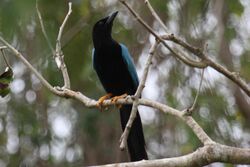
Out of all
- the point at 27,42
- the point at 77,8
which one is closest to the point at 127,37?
the point at 77,8

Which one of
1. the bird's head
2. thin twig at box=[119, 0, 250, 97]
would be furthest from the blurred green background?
thin twig at box=[119, 0, 250, 97]

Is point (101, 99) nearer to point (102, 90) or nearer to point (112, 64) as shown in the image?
point (112, 64)

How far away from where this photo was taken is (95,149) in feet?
26.1

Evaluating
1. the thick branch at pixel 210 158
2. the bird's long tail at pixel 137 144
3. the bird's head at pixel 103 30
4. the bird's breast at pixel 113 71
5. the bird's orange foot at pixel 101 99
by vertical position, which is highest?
the bird's head at pixel 103 30

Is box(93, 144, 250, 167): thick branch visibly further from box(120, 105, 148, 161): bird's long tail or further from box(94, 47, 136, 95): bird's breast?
box(94, 47, 136, 95): bird's breast

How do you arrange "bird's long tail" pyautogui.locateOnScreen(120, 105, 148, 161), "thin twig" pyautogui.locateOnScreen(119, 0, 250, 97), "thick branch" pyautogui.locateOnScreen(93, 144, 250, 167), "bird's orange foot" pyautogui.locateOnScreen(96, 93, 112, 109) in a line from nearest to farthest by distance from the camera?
"thick branch" pyautogui.locateOnScreen(93, 144, 250, 167) < "thin twig" pyautogui.locateOnScreen(119, 0, 250, 97) < "bird's orange foot" pyautogui.locateOnScreen(96, 93, 112, 109) < "bird's long tail" pyautogui.locateOnScreen(120, 105, 148, 161)

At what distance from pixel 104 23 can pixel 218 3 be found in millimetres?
1134

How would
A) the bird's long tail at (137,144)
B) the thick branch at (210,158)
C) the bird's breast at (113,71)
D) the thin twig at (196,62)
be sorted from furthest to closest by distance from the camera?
the bird's breast at (113,71), the bird's long tail at (137,144), the thin twig at (196,62), the thick branch at (210,158)

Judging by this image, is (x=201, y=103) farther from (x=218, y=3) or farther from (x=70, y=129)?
(x=70, y=129)

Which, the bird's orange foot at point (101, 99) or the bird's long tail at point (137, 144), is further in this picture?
the bird's long tail at point (137, 144)

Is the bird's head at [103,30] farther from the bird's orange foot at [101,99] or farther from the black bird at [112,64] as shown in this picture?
the bird's orange foot at [101,99]

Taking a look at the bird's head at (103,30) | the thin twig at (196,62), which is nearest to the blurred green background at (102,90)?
the bird's head at (103,30)

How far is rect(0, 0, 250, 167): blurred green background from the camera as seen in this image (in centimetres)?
623

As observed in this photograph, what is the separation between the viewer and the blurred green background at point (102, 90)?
623cm
